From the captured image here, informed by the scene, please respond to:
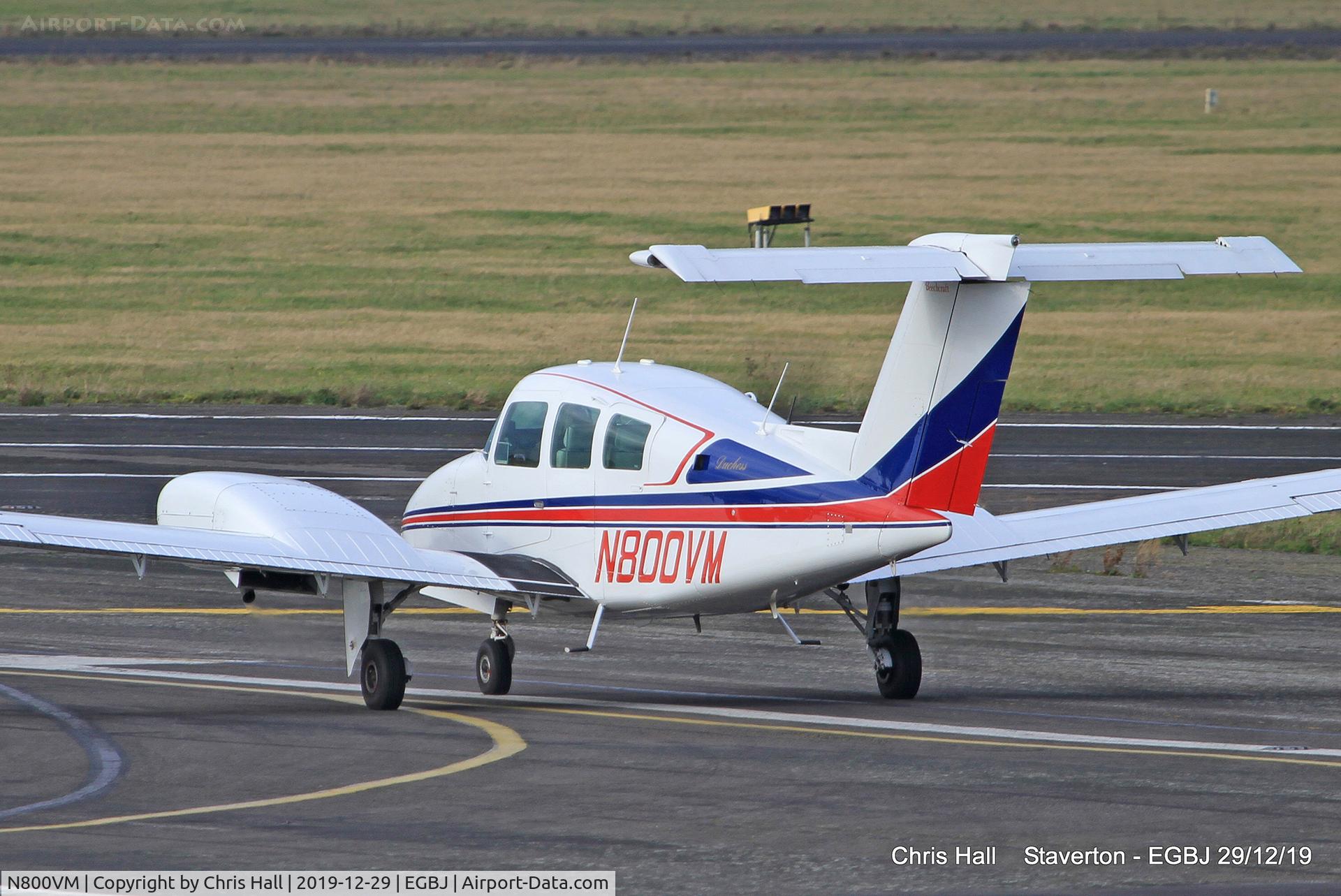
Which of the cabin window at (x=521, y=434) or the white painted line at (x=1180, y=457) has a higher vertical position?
the cabin window at (x=521, y=434)

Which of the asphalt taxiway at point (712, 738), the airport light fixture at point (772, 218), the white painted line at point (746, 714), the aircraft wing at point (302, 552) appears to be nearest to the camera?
the asphalt taxiway at point (712, 738)

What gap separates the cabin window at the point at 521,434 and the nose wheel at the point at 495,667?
1.65 meters

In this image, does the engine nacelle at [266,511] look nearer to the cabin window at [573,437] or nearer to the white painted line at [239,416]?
the cabin window at [573,437]

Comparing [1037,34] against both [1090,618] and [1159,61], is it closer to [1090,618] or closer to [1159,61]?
[1159,61]

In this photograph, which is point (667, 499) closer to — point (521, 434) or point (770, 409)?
point (770, 409)

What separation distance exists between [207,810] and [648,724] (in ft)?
14.0

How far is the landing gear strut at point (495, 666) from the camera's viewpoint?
18281mm

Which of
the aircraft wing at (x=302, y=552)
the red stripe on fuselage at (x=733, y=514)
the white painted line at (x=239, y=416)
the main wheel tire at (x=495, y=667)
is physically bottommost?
the white painted line at (x=239, y=416)

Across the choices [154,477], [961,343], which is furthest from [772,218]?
[961,343]

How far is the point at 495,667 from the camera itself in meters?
18.3

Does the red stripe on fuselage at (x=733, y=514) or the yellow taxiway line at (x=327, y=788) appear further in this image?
the red stripe on fuselage at (x=733, y=514)

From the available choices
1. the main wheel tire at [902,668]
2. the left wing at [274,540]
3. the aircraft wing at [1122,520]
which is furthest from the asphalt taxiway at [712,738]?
the aircraft wing at [1122,520]

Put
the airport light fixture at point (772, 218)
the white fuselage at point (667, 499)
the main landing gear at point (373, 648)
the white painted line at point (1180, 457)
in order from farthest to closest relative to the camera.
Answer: the white painted line at point (1180, 457) < the airport light fixture at point (772, 218) < the main landing gear at point (373, 648) < the white fuselage at point (667, 499)

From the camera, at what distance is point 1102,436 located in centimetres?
3753
